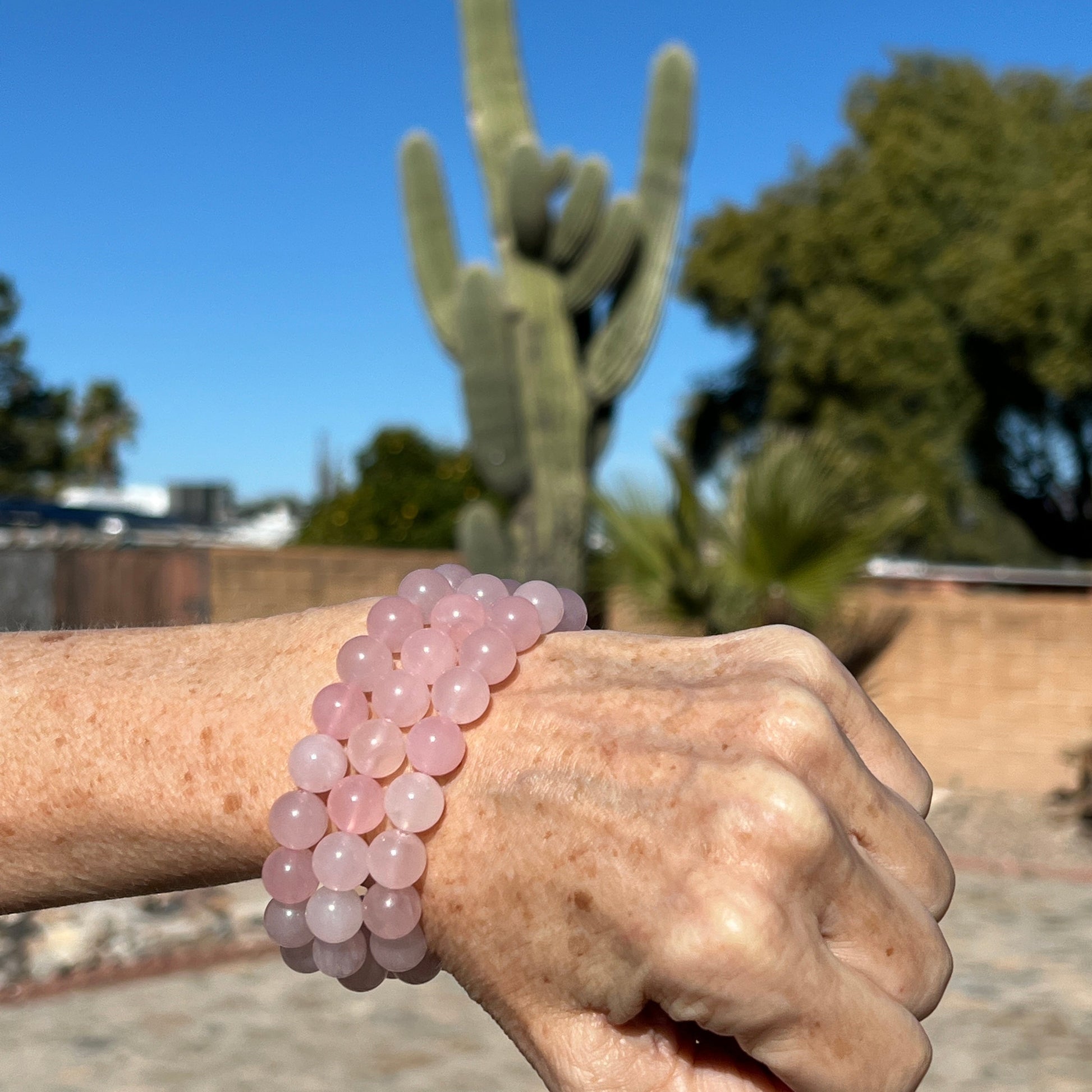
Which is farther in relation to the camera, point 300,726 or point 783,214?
point 783,214

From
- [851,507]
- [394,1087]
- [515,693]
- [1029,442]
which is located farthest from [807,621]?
[1029,442]

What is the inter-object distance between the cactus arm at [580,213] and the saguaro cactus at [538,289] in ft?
0.04

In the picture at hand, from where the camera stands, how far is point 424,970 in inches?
43.1

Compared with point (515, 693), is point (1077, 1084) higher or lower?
lower

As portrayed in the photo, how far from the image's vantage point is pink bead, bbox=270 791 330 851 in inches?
41.2

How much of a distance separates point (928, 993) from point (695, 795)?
10.9 inches

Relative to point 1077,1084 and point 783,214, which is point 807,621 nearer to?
point 1077,1084

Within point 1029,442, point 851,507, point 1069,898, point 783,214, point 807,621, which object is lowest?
point 1069,898

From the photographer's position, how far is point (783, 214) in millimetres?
23188

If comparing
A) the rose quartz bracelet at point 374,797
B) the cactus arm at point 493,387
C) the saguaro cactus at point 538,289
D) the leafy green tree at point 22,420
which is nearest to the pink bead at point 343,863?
the rose quartz bracelet at point 374,797

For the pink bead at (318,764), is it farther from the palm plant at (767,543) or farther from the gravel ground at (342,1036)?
the palm plant at (767,543)

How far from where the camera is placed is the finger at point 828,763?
98 cm

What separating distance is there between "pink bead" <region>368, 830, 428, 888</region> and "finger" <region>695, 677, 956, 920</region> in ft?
0.90

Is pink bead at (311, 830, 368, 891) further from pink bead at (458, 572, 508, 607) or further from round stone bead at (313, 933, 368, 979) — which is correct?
pink bead at (458, 572, 508, 607)
